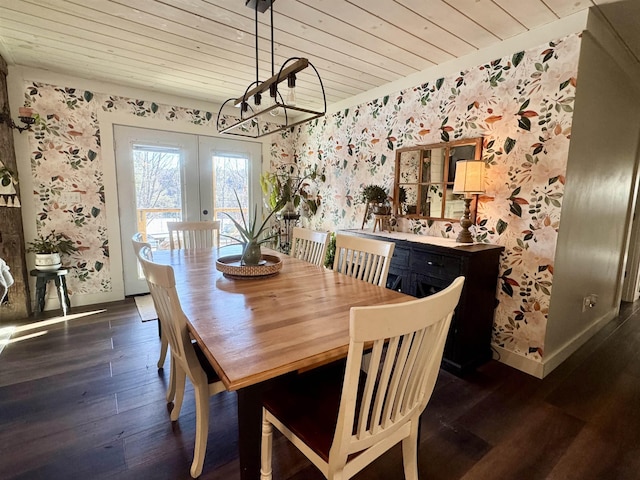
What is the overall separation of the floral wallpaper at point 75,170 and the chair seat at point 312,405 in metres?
3.19

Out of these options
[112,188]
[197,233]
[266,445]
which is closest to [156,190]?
[112,188]

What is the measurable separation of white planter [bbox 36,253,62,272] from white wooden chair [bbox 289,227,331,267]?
239 centimetres

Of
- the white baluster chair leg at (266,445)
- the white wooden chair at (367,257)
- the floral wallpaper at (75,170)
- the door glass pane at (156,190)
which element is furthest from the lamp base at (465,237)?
the floral wallpaper at (75,170)

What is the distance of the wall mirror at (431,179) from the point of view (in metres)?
2.61

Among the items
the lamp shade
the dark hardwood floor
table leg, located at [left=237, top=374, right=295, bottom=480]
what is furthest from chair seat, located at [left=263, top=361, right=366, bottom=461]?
the lamp shade

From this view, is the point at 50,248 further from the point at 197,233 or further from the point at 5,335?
the point at 197,233

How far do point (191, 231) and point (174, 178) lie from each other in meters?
1.15

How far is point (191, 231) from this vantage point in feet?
9.87

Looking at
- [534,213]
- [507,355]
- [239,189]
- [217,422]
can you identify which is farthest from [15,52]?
[507,355]

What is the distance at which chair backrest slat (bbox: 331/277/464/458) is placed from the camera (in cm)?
79

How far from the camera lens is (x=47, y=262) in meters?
3.03

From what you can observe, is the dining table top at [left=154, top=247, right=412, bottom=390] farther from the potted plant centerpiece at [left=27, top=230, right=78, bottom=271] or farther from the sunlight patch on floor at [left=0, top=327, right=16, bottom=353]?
the potted plant centerpiece at [left=27, top=230, right=78, bottom=271]

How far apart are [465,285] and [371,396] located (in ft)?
5.00

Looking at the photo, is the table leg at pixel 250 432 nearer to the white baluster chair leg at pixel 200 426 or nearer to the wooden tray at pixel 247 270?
the white baluster chair leg at pixel 200 426
